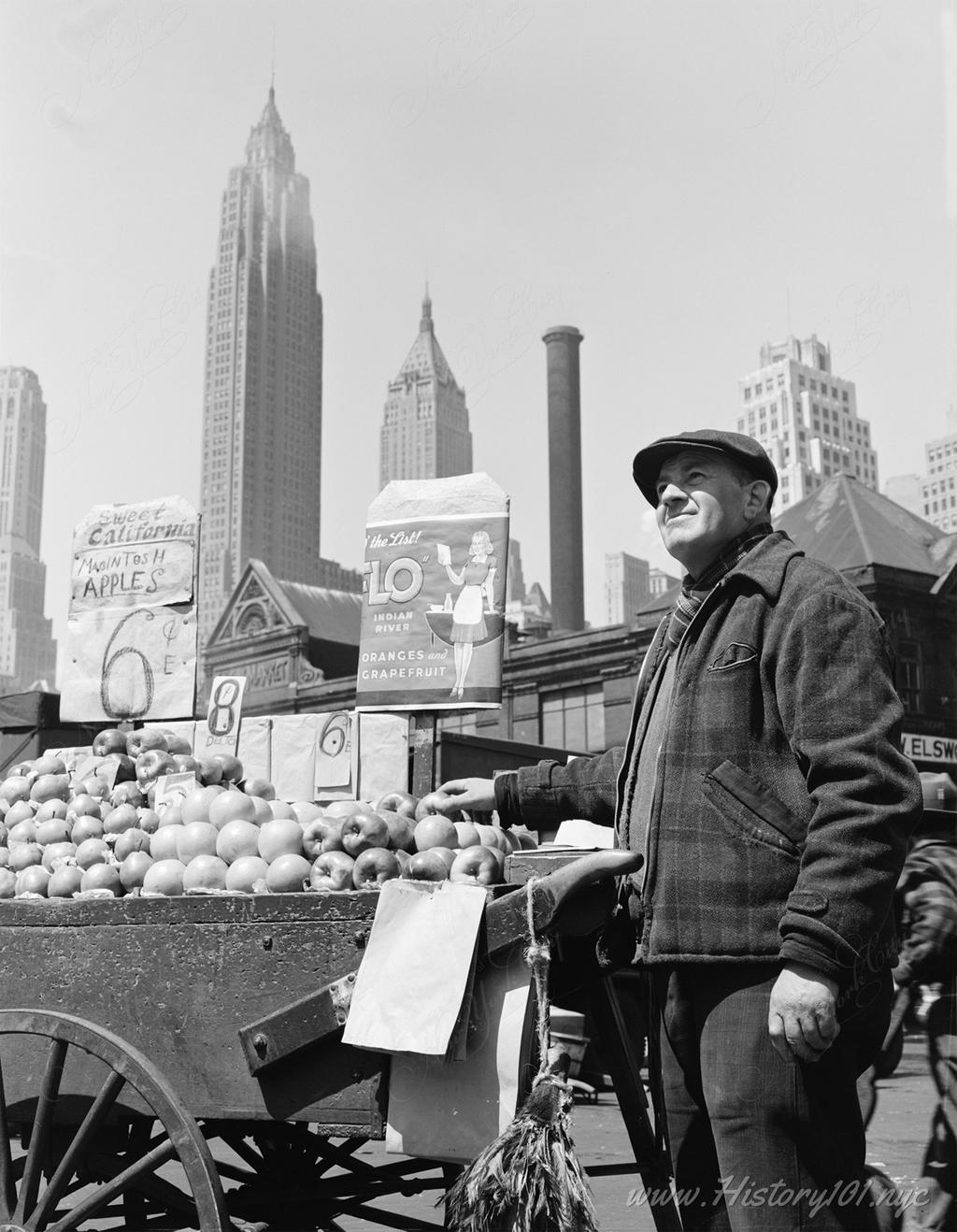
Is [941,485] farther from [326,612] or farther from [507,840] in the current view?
[507,840]

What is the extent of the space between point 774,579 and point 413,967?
114 centimetres

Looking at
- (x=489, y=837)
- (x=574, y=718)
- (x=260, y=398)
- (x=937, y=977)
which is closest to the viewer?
(x=489, y=837)

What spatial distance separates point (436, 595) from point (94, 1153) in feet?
14.6

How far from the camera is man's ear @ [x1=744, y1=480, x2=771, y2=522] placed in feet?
9.30

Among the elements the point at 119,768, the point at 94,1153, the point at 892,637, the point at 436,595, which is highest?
the point at 892,637

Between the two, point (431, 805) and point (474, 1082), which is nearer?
point (474, 1082)

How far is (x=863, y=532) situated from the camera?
3528cm

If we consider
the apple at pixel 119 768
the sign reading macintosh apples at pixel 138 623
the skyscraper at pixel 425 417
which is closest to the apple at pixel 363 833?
the apple at pixel 119 768

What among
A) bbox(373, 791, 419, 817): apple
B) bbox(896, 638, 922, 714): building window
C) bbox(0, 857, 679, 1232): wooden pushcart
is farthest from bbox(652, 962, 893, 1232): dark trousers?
bbox(896, 638, 922, 714): building window

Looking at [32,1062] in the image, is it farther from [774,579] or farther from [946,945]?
[946,945]

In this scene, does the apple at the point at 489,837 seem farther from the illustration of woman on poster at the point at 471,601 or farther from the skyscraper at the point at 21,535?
the skyscraper at the point at 21,535

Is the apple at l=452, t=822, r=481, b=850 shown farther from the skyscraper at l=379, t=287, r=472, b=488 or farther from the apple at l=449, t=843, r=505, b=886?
the skyscraper at l=379, t=287, r=472, b=488

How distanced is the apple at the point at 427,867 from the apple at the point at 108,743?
9.25 ft

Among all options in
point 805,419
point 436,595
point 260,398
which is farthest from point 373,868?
point 260,398
